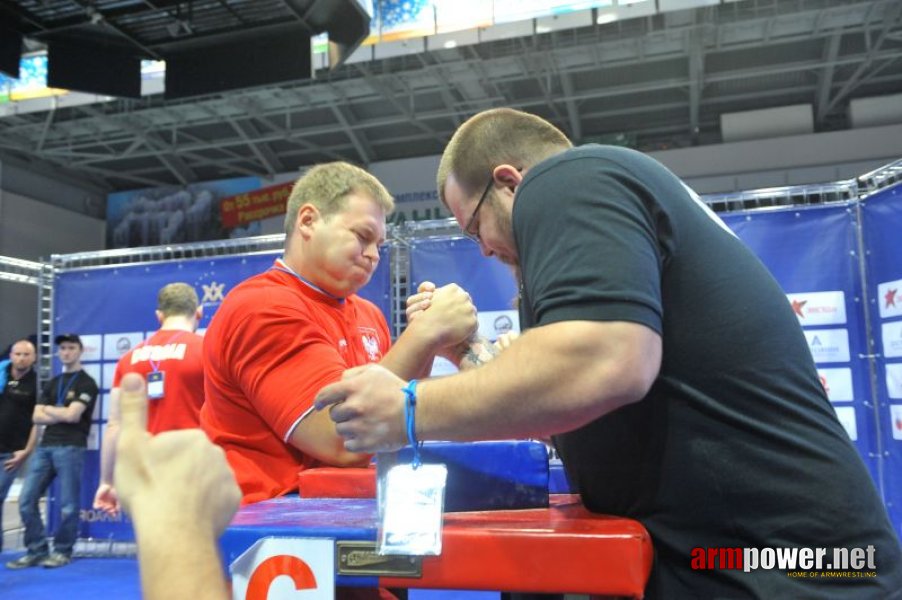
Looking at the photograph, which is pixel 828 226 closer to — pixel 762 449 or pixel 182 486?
pixel 762 449

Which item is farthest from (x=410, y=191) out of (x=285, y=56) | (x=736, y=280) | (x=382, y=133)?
(x=736, y=280)

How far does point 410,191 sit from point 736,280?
12.0 metres

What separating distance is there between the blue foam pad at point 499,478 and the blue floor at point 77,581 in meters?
3.80

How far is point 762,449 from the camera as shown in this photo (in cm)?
96

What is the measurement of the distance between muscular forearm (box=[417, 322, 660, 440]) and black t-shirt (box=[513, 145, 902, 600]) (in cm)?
5

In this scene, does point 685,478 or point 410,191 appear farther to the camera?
point 410,191

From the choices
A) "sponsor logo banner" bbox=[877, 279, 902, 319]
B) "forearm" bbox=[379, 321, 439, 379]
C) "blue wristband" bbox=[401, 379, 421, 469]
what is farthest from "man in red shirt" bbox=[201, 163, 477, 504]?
"sponsor logo banner" bbox=[877, 279, 902, 319]

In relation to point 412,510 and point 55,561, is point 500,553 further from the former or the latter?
point 55,561

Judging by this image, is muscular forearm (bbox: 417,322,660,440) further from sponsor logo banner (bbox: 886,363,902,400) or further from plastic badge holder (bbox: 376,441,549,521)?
sponsor logo banner (bbox: 886,363,902,400)

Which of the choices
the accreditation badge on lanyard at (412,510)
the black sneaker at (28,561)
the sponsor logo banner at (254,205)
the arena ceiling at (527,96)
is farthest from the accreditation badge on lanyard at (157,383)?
the sponsor logo banner at (254,205)

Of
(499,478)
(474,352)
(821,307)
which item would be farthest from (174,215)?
(499,478)

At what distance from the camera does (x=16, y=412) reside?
565 cm

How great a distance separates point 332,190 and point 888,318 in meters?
3.52

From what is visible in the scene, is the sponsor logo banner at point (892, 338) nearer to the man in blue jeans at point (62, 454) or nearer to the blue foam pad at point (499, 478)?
the blue foam pad at point (499, 478)
